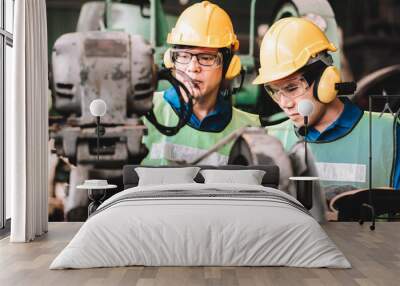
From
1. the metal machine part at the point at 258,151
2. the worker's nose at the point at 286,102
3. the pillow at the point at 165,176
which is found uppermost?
the worker's nose at the point at 286,102

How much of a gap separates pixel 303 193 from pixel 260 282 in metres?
3.43

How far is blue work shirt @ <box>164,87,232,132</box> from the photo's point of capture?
7691mm

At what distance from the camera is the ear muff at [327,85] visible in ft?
25.0

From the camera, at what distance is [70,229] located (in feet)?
23.1

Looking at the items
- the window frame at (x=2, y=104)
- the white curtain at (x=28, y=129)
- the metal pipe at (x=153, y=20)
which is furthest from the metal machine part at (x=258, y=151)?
the window frame at (x=2, y=104)

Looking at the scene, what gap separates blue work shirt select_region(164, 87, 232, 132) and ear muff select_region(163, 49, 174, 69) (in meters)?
0.31

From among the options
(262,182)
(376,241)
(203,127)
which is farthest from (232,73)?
(376,241)

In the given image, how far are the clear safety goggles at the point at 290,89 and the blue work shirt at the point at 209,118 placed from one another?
2.05 ft

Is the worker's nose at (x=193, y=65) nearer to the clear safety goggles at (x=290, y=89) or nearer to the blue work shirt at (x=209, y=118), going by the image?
the blue work shirt at (x=209, y=118)

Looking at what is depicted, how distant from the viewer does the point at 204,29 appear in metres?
7.61

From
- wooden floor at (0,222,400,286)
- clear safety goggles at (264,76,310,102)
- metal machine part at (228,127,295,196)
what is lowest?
wooden floor at (0,222,400,286)

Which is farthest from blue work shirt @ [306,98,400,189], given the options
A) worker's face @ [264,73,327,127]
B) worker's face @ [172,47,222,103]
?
worker's face @ [172,47,222,103]

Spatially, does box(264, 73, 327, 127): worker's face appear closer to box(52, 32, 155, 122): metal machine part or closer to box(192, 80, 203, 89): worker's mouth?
box(192, 80, 203, 89): worker's mouth

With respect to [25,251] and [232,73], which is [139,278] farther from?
[232,73]
